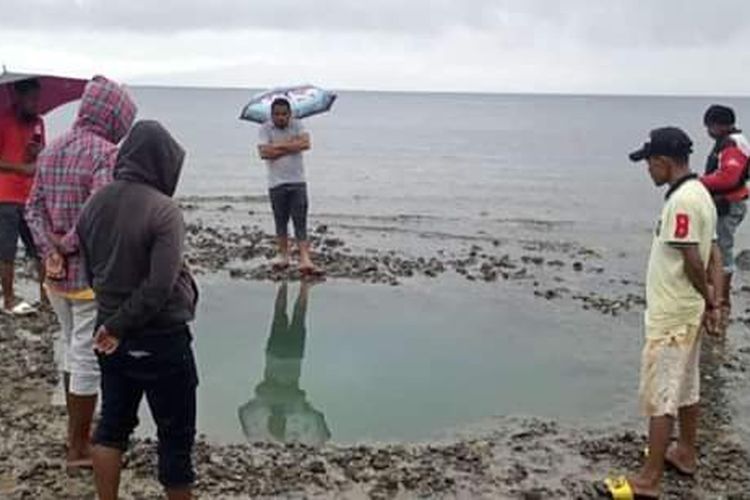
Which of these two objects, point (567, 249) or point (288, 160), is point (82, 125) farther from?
point (567, 249)

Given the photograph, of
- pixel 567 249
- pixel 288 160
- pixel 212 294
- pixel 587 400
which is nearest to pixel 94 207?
pixel 587 400

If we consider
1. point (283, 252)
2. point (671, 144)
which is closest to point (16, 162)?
point (283, 252)

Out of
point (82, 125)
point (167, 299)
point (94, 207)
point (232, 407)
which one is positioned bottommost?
point (232, 407)

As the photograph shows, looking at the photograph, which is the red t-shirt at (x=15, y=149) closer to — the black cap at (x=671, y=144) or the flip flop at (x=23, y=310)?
the flip flop at (x=23, y=310)

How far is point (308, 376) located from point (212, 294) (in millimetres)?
3063

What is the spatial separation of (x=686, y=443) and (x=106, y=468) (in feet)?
11.3

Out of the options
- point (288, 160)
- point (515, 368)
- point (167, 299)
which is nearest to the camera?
point (167, 299)

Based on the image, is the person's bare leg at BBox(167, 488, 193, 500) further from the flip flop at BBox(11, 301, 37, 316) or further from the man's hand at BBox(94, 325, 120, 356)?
the flip flop at BBox(11, 301, 37, 316)

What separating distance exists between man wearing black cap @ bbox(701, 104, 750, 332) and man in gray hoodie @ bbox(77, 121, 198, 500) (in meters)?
5.70

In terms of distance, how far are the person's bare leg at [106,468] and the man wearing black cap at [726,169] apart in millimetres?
5942

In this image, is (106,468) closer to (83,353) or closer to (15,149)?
(83,353)

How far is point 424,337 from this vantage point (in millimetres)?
8930

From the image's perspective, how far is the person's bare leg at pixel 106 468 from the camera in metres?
4.47

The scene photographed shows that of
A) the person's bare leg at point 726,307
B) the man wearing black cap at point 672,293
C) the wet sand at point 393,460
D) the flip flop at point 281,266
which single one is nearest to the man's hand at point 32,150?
the wet sand at point 393,460
